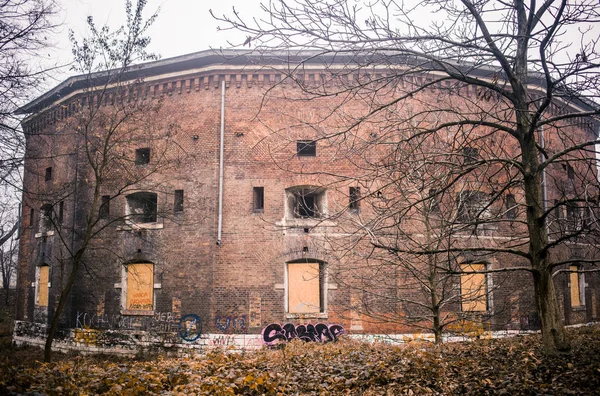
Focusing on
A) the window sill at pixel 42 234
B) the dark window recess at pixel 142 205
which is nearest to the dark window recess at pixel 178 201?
the dark window recess at pixel 142 205

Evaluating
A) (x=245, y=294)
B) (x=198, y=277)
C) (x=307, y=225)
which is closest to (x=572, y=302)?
(x=307, y=225)

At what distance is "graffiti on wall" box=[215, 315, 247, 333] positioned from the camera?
44.7ft

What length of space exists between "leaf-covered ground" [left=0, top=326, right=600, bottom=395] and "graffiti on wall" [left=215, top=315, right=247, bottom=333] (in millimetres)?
6150

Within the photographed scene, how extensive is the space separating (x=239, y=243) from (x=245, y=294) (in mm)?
1509

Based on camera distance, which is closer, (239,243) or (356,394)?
(356,394)

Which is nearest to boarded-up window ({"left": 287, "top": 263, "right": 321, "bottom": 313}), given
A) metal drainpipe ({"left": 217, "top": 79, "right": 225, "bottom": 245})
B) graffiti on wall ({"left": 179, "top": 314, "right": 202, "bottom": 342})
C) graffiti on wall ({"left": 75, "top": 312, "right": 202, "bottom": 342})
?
metal drainpipe ({"left": 217, "top": 79, "right": 225, "bottom": 245})

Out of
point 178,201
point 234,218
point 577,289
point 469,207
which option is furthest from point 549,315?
point 577,289

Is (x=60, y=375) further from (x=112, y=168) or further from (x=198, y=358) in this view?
(x=112, y=168)

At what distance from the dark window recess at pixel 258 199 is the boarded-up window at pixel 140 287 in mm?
3951

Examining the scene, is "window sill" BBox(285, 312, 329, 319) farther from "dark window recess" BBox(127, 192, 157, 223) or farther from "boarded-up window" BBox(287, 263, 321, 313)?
"dark window recess" BBox(127, 192, 157, 223)

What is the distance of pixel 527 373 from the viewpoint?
18.7 feet

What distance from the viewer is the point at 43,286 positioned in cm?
1842

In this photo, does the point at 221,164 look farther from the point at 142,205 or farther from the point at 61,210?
the point at 61,210

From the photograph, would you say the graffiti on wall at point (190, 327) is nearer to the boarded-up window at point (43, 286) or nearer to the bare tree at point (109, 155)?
the bare tree at point (109, 155)
